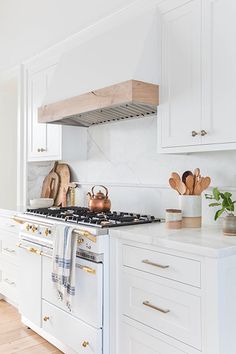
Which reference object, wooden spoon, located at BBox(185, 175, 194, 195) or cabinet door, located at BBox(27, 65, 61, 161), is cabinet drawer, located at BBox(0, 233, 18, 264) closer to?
cabinet door, located at BBox(27, 65, 61, 161)

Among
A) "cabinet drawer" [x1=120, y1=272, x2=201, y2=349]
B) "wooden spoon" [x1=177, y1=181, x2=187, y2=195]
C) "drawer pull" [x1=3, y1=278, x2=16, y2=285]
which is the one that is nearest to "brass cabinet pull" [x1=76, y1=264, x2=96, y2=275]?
"cabinet drawer" [x1=120, y1=272, x2=201, y2=349]

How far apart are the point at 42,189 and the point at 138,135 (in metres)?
1.39

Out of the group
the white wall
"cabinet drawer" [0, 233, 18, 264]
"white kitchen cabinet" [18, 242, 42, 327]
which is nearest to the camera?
"white kitchen cabinet" [18, 242, 42, 327]

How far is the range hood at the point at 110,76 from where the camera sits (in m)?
2.31

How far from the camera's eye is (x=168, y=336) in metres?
1.81

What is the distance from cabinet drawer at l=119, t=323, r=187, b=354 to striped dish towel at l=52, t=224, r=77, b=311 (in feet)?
1.47

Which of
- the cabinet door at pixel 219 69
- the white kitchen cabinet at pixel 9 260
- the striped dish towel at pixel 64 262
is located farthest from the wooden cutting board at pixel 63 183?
the cabinet door at pixel 219 69

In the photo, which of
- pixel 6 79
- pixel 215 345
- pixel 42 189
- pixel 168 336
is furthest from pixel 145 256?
pixel 6 79

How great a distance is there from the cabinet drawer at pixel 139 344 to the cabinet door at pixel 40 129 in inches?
68.5

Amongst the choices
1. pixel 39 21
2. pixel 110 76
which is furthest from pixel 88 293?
pixel 39 21

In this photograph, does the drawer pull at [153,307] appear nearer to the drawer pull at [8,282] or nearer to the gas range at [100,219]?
the gas range at [100,219]

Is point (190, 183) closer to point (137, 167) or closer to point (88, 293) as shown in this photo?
point (137, 167)

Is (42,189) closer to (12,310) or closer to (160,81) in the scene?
(12,310)

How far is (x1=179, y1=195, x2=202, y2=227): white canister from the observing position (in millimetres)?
2182
